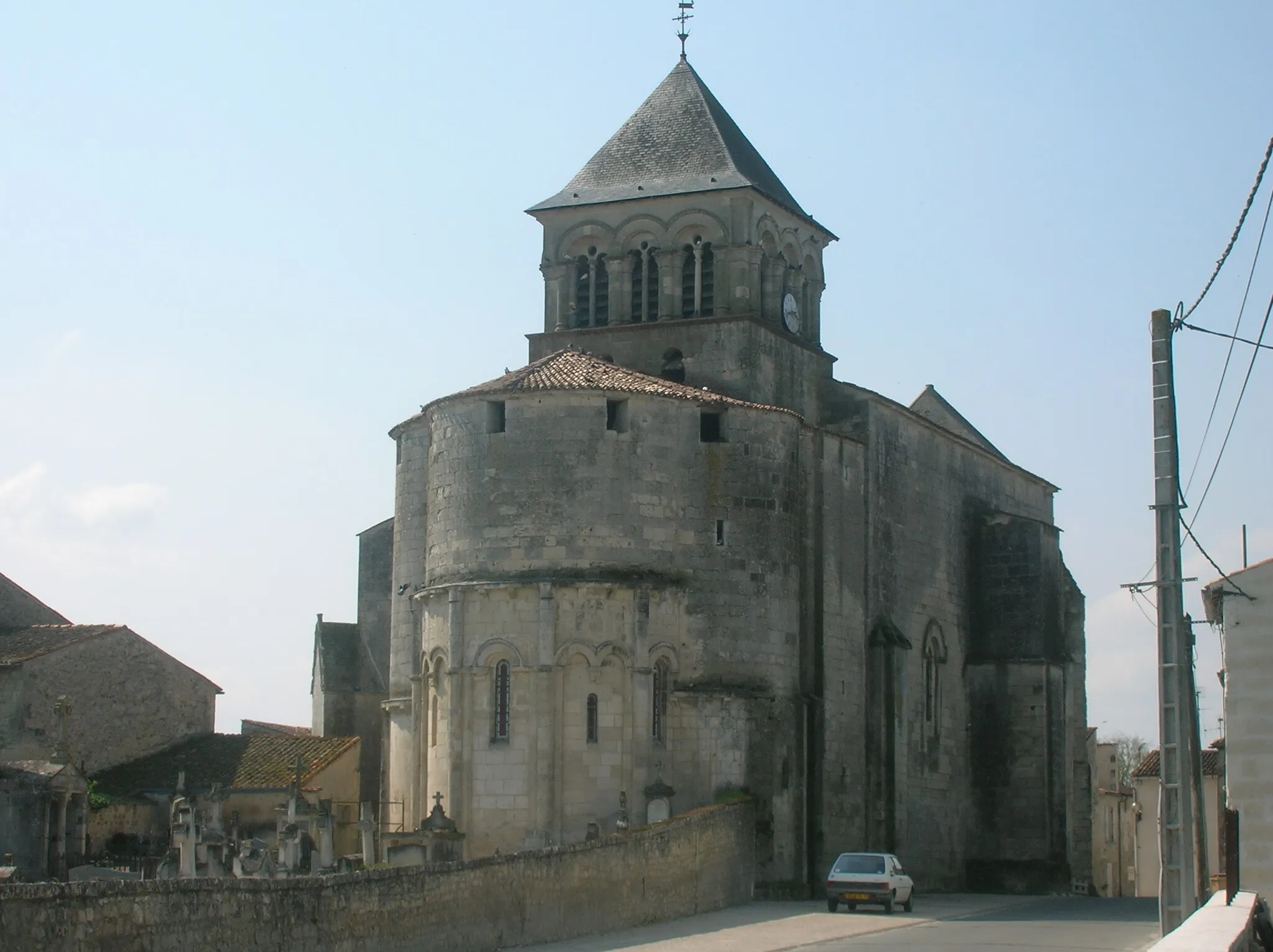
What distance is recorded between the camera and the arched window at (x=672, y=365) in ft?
126

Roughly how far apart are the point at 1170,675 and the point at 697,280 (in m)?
19.4

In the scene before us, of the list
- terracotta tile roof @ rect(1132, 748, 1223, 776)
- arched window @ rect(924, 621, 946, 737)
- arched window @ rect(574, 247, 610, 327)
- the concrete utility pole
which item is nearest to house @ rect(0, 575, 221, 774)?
arched window @ rect(574, 247, 610, 327)

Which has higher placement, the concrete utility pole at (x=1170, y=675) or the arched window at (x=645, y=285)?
the arched window at (x=645, y=285)

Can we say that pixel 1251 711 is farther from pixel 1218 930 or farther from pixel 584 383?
pixel 584 383

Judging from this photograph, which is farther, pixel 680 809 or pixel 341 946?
pixel 680 809

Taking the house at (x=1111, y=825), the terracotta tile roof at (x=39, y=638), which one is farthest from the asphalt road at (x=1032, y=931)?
the terracotta tile roof at (x=39, y=638)

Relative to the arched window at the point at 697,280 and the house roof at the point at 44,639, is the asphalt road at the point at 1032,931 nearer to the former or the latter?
the arched window at the point at 697,280

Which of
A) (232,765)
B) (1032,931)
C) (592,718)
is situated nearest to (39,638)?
(232,765)

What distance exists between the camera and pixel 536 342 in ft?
131

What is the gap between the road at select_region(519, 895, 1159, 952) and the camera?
23688 mm

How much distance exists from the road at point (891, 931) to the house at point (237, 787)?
38.4 feet

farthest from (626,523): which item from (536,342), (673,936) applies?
(673,936)

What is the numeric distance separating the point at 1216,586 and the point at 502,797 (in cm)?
1244

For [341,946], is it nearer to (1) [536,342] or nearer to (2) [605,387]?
(2) [605,387]
